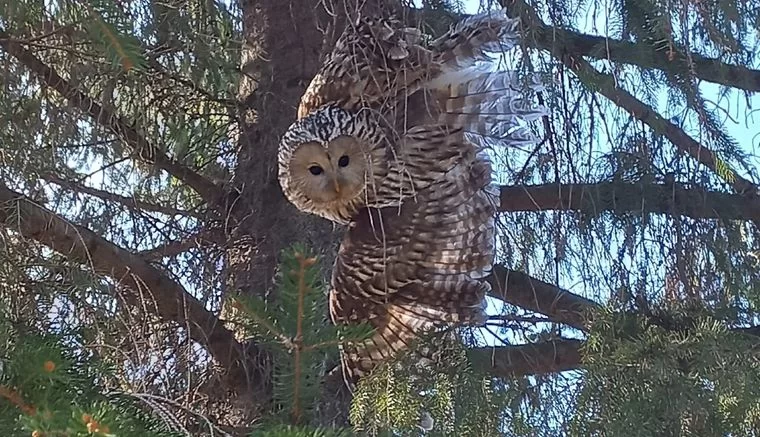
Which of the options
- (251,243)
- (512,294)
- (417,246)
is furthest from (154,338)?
(512,294)

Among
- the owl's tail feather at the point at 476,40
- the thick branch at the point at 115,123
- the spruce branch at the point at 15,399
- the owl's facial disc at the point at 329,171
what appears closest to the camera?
the spruce branch at the point at 15,399

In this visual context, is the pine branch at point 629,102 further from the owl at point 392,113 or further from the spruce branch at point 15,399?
the spruce branch at point 15,399

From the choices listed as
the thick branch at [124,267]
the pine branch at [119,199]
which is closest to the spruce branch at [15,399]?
the thick branch at [124,267]

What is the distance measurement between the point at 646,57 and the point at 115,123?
3.65 ft

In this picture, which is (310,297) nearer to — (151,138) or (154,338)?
(154,338)

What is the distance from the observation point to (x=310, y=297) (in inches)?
46.8

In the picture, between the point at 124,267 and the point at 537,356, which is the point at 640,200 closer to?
the point at 537,356

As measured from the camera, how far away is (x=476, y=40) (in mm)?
1790

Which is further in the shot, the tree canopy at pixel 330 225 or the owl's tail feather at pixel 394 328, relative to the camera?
the owl's tail feather at pixel 394 328

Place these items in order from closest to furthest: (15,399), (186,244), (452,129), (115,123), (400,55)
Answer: (15,399) → (400,55) → (452,129) → (115,123) → (186,244)

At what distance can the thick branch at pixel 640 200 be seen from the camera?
88.2 inches

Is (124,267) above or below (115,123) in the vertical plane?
below

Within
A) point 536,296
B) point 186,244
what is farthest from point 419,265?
point 186,244

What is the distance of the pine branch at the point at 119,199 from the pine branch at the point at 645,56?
99 cm
